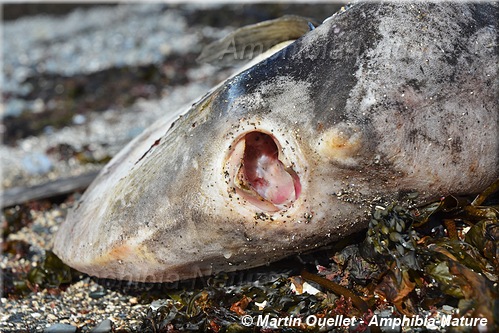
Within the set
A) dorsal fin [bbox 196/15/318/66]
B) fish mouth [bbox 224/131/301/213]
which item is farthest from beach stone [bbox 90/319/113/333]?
Answer: dorsal fin [bbox 196/15/318/66]

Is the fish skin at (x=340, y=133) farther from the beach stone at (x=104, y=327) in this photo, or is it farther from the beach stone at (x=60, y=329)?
the beach stone at (x=60, y=329)

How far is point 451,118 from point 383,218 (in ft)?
1.77

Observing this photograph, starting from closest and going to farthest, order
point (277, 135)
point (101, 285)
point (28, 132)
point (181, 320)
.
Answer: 1. point (277, 135)
2. point (181, 320)
3. point (101, 285)
4. point (28, 132)

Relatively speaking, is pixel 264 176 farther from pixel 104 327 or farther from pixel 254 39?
pixel 254 39

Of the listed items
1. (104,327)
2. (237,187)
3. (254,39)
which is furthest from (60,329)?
(254,39)

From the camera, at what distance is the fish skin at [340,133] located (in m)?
2.67

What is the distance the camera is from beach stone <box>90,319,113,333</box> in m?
3.18

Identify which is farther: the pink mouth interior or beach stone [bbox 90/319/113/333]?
beach stone [bbox 90/319/113/333]

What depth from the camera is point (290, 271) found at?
3.32 metres

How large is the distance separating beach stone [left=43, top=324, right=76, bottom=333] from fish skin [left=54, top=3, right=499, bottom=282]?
593mm

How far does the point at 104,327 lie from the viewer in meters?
3.21

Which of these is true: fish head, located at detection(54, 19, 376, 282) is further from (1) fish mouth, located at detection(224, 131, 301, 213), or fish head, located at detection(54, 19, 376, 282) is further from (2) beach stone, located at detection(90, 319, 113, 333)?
(2) beach stone, located at detection(90, 319, 113, 333)

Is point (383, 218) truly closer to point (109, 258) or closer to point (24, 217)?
point (109, 258)

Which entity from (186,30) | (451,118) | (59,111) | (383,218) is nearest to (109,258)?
(383,218)
